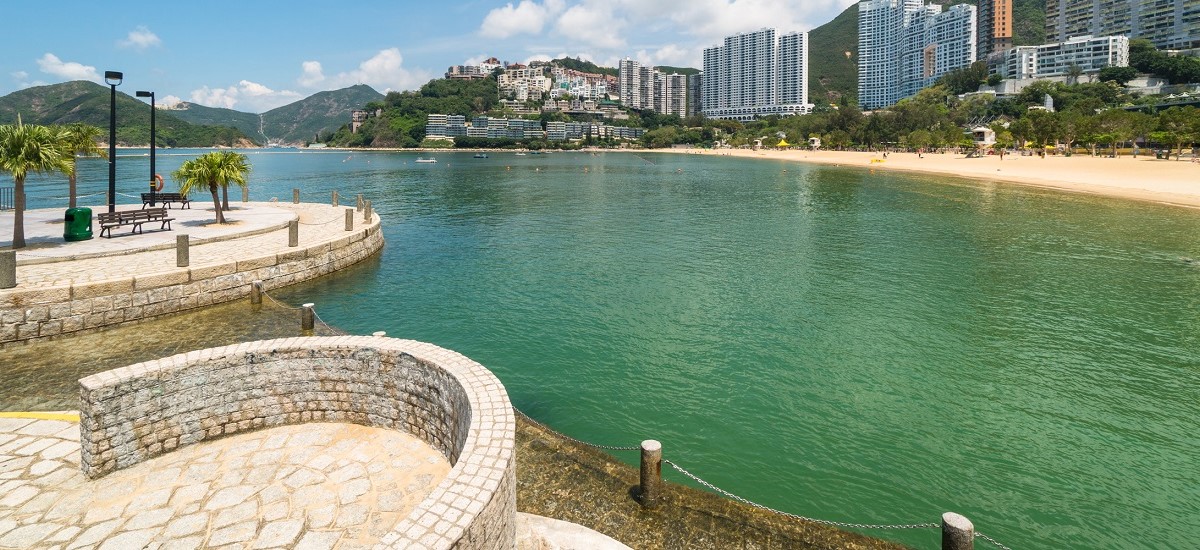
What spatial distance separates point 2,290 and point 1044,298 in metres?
27.1

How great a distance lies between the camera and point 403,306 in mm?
18203

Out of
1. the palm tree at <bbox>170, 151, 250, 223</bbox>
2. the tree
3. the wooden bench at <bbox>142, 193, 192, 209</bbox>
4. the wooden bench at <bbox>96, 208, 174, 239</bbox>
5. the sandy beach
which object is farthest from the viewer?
the tree

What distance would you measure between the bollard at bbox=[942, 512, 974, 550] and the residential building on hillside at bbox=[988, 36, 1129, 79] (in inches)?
7959

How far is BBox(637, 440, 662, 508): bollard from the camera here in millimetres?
7355

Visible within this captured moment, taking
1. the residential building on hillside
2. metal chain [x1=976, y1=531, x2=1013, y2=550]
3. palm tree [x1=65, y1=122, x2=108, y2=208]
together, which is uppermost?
the residential building on hillside

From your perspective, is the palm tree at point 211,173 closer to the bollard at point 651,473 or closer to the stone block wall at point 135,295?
the stone block wall at point 135,295

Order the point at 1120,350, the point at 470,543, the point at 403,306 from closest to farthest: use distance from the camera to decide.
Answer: the point at 470,543 → the point at 1120,350 → the point at 403,306

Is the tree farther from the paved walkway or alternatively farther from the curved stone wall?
the curved stone wall

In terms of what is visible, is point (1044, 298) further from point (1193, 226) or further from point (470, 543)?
point (1193, 226)

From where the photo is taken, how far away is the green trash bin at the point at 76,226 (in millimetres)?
19062

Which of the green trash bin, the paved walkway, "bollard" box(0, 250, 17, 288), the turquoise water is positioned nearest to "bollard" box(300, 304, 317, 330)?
the turquoise water

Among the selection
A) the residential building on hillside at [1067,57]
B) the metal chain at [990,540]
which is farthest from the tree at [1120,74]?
the metal chain at [990,540]

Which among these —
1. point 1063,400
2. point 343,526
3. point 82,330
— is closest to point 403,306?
point 82,330

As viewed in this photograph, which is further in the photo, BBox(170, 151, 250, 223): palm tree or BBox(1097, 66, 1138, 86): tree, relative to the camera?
BBox(1097, 66, 1138, 86): tree
